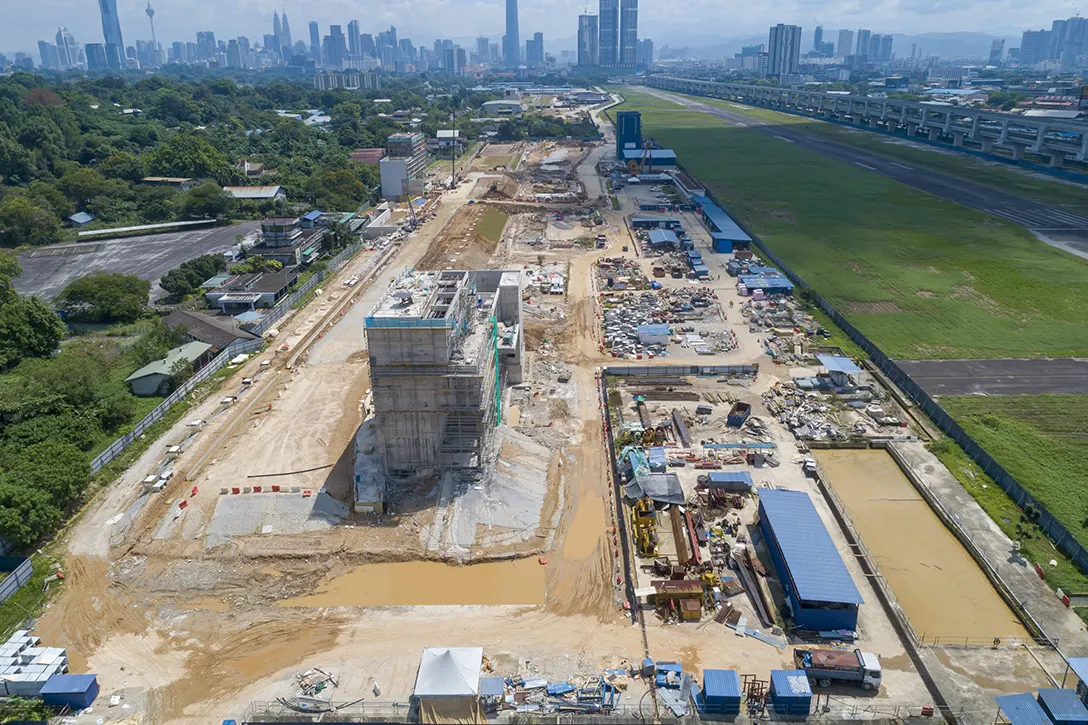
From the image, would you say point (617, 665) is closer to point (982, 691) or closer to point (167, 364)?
point (982, 691)

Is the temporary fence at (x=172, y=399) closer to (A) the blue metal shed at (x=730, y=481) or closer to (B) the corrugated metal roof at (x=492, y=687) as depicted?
(B) the corrugated metal roof at (x=492, y=687)

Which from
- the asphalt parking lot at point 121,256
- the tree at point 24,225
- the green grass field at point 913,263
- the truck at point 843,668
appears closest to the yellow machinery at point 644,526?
the truck at point 843,668

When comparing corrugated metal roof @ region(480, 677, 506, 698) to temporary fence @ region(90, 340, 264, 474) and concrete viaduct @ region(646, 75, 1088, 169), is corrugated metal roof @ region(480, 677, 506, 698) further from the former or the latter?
concrete viaduct @ region(646, 75, 1088, 169)

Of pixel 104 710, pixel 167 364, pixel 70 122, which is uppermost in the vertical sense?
pixel 70 122

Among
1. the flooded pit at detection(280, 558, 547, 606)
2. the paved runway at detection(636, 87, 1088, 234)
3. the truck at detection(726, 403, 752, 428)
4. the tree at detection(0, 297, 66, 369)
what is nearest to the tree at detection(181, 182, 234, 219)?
the tree at detection(0, 297, 66, 369)

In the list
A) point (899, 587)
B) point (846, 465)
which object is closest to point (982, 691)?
point (899, 587)
